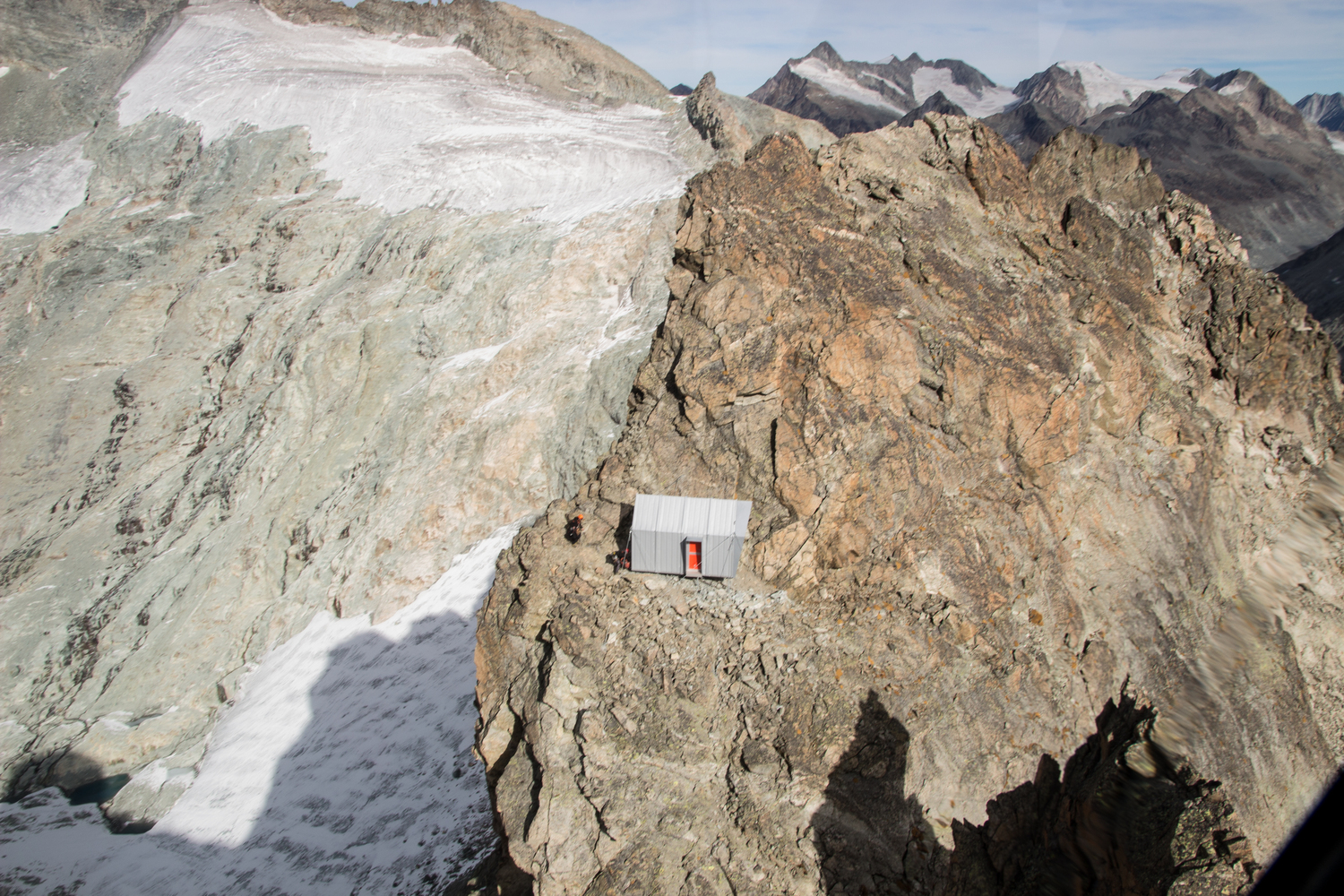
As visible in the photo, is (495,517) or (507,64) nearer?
(495,517)

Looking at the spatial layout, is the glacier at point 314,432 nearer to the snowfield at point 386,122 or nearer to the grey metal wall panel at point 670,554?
the snowfield at point 386,122

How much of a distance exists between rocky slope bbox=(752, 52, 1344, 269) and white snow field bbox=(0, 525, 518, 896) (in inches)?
2540

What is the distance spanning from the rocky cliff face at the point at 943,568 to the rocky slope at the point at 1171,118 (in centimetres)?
5336

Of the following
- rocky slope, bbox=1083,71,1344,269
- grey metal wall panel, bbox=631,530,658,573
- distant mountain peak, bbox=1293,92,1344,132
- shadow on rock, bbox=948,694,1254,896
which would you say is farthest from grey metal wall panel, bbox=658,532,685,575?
distant mountain peak, bbox=1293,92,1344,132

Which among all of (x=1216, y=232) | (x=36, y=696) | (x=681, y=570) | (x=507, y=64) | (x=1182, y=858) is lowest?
(x=36, y=696)

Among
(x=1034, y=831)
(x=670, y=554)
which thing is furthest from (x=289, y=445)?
(x=1034, y=831)

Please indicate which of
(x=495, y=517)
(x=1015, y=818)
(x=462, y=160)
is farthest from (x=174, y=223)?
(x=1015, y=818)

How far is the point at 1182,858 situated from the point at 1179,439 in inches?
360

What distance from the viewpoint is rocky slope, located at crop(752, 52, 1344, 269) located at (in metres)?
72.4

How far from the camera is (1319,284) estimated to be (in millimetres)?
50625

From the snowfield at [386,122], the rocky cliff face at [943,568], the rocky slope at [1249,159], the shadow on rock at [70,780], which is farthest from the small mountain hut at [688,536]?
the rocky slope at [1249,159]

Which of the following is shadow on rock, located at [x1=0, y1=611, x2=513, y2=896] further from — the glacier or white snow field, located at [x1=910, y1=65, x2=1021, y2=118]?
white snow field, located at [x1=910, y1=65, x2=1021, y2=118]

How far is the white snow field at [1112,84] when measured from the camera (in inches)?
4210

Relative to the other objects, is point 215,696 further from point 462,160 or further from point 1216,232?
point 1216,232
